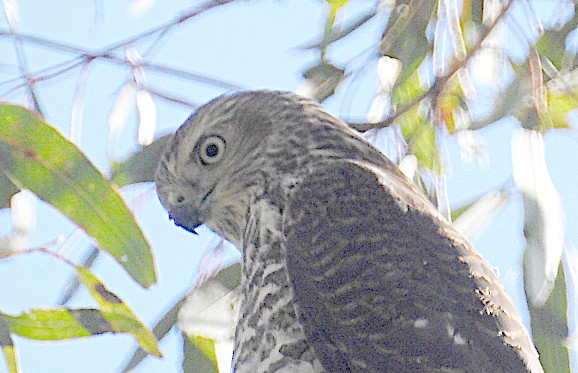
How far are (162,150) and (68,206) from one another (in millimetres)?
483

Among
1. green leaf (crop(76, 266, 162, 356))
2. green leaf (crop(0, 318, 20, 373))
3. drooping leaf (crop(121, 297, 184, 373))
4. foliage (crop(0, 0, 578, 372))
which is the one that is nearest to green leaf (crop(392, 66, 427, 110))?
foliage (crop(0, 0, 578, 372))

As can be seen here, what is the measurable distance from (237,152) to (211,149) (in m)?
0.09

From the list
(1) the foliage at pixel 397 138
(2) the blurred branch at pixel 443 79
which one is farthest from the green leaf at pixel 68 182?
(2) the blurred branch at pixel 443 79

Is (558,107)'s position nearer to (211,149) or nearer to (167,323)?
(211,149)

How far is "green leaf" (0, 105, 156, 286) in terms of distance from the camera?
3666 millimetres

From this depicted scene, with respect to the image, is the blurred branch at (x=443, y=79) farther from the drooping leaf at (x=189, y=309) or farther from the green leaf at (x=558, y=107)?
the drooping leaf at (x=189, y=309)

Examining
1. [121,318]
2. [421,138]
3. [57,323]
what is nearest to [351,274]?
[121,318]

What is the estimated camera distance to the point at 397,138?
13.7ft

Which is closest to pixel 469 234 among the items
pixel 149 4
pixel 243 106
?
pixel 243 106

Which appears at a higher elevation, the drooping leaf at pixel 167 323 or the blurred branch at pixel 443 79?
the blurred branch at pixel 443 79

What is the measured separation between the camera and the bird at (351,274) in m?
3.17

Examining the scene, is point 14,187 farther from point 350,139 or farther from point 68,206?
point 350,139

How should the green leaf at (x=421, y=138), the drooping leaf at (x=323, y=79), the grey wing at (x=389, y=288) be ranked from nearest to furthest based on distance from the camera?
the grey wing at (x=389, y=288), the green leaf at (x=421, y=138), the drooping leaf at (x=323, y=79)

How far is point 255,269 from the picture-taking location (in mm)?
3439
